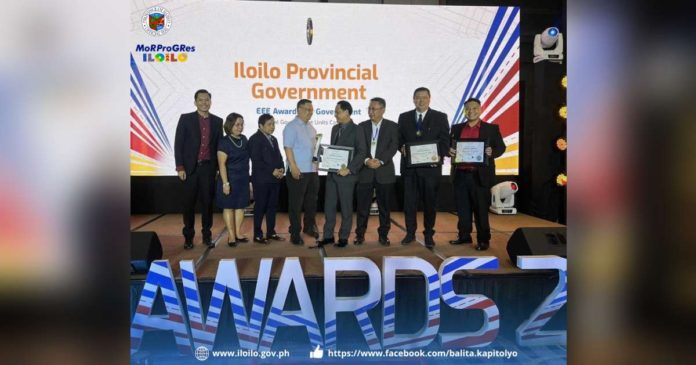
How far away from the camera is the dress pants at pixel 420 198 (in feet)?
9.82

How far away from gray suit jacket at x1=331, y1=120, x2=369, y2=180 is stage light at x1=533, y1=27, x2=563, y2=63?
138 cm

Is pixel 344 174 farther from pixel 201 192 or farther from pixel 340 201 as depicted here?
pixel 201 192

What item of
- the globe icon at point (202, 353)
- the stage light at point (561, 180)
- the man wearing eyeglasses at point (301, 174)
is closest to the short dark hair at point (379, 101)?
the man wearing eyeglasses at point (301, 174)

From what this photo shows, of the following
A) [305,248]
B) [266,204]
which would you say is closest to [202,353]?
[305,248]

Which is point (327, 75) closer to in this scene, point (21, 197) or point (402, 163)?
point (402, 163)

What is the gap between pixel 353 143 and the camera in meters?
3.03

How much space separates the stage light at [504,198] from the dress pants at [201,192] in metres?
2.04

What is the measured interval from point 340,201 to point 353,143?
0.42m

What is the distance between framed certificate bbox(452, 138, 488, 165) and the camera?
301cm

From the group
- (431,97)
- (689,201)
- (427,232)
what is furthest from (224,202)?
(689,201)

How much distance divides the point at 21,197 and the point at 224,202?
75.2 inches

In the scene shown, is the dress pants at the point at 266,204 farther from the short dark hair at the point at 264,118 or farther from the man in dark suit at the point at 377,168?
the man in dark suit at the point at 377,168

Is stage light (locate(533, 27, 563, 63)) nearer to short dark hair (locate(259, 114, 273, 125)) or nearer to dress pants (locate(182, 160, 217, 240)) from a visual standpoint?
short dark hair (locate(259, 114, 273, 125))

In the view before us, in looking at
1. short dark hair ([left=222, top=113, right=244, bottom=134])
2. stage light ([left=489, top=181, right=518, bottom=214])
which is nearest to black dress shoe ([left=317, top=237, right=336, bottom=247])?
short dark hair ([left=222, top=113, right=244, bottom=134])
